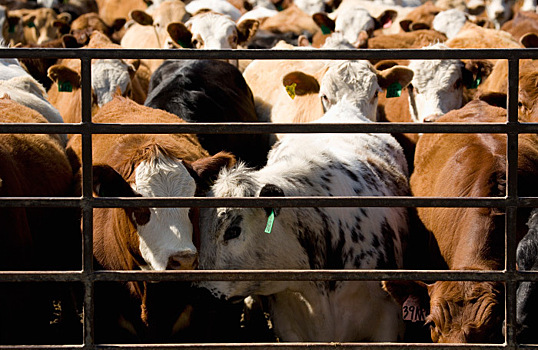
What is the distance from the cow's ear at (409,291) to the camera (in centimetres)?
356

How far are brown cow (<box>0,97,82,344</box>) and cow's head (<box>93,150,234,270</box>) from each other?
538mm

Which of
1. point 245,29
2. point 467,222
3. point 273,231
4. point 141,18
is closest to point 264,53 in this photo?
point 273,231

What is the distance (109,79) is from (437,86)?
294cm

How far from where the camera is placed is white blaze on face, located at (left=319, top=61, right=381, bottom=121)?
613 cm

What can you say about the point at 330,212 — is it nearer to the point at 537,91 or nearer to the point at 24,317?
the point at 24,317

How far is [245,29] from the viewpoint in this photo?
9.40 meters

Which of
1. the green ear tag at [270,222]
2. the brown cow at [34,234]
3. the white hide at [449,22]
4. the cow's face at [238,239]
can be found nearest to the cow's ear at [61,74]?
the brown cow at [34,234]

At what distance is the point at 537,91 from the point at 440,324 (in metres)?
2.93

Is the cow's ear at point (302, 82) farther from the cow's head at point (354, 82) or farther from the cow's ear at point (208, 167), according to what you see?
the cow's ear at point (208, 167)

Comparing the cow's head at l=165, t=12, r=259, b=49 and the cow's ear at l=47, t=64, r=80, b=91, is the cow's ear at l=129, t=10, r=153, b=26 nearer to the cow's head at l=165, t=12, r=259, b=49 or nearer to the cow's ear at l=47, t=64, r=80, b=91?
the cow's head at l=165, t=12, r=259, b=49

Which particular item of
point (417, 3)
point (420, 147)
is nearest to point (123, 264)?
point (420, 147)

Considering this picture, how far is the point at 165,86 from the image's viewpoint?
6402 mm

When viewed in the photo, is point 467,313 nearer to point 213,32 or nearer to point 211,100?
point 211,100

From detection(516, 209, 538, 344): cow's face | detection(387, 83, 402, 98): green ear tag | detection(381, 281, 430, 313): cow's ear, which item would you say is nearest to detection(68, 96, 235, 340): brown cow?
detection(381, 281, 430, 313): cow's ear
